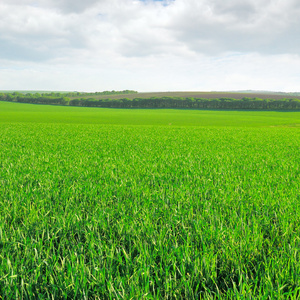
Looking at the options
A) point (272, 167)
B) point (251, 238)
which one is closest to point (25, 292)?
point (251, 238)

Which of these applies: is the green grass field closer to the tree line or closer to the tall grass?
the tall grass

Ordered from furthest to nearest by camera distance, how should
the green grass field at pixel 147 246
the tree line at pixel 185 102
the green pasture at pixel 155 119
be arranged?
the tree line at pixel 185 102, the green pasture at pixel 155 119, the green grass field at pixel 147 246

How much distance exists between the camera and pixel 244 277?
2385mm

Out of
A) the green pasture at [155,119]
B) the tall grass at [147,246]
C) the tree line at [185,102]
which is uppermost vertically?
the tree line at [185,102]

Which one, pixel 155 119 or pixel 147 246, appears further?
pixel 155 119

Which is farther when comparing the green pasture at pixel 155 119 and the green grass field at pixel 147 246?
the green pasture at pixel 155 119

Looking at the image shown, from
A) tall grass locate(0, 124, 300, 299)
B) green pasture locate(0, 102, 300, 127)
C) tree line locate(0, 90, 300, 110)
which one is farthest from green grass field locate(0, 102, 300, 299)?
tree line locate(0, 90, 300, 110)

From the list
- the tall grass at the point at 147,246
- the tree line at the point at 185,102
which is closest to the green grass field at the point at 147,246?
the tall grass at the point at 147,246

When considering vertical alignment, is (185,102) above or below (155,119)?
above

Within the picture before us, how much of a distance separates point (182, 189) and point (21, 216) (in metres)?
3.46

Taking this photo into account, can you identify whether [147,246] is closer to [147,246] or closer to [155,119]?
[147,246]

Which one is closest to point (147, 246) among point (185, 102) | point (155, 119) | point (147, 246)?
point (147, 246)

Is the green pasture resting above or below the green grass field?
above

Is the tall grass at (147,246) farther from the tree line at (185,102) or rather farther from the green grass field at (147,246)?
the tree line at (185,102)
